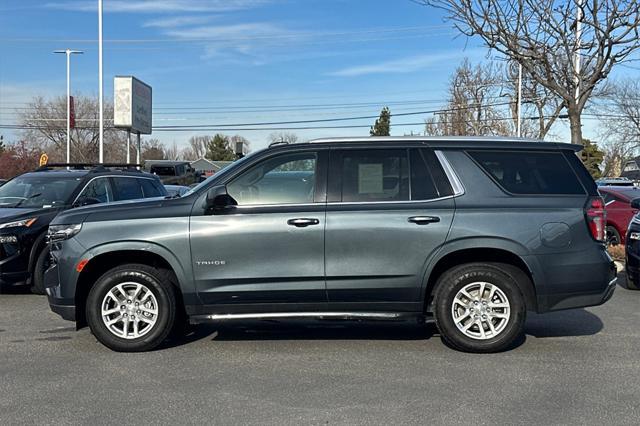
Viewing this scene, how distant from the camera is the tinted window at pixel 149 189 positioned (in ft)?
33.2

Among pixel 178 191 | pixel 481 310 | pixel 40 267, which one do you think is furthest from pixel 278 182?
pixel 40 267

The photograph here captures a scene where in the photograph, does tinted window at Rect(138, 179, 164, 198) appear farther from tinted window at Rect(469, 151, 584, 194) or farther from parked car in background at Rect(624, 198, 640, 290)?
parked car in background at Rect(624, 198, 640, 290)

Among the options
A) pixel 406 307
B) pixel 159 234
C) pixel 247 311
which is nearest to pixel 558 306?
pixel 406 307

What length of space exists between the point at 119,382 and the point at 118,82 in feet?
115

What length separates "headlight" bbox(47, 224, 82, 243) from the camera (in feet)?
18.1

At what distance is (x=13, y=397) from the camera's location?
14.8 ft

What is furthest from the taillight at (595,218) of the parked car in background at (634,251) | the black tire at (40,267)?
the black tire at (40,267)

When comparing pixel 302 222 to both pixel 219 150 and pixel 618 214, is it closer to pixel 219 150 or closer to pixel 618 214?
pixel 618 214

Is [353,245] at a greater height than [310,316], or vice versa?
[353,245]

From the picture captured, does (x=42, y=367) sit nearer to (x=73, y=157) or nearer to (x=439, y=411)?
(x=439, y=411)

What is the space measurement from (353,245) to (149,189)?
5.83 meters

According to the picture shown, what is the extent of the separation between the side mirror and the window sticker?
121 cm

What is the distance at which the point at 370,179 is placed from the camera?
18.4 ft

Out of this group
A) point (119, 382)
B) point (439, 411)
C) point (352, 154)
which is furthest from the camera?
point (352, 154)
